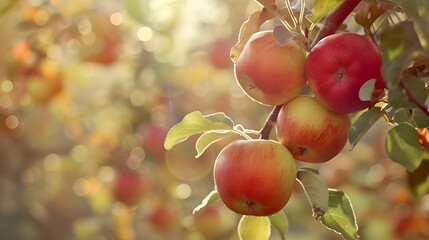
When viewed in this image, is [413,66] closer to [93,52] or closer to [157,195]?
[93,52]

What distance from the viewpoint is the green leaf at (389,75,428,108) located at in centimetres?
82

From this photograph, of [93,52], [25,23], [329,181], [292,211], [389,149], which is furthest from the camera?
[292,211]

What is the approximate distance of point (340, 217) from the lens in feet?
3.17

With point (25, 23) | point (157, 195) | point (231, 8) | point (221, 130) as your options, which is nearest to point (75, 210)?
point (157, 195)

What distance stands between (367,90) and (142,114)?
198 cm

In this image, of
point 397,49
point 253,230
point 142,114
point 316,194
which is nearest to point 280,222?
point 253,230

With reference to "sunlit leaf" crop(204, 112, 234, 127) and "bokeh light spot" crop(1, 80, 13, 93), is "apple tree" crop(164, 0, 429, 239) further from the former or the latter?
"bokeh light spot" crop(1, 80, 13, 93)

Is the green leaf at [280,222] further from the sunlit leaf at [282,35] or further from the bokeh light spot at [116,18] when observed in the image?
the bokeh light spot at [116,18]

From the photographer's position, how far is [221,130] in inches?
39.0

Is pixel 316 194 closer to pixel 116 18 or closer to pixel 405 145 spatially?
pixel 405 145

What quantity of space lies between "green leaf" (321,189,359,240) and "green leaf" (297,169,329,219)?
3 cm

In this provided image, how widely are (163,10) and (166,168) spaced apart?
575 millimetres

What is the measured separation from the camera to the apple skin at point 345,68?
910 millimetres

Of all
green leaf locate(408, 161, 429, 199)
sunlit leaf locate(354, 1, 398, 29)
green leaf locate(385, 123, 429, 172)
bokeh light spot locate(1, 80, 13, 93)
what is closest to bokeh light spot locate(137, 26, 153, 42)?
bokeh light spot locate(1, 80, 13, 93)
